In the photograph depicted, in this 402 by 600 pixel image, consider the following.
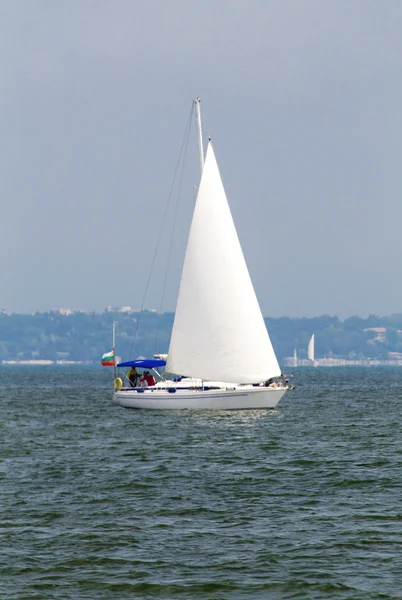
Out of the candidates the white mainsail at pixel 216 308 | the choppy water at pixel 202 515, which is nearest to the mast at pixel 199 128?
the white mainsail at pixel 216 308

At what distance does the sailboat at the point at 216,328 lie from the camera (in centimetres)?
5491

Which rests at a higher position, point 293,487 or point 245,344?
point 245,344

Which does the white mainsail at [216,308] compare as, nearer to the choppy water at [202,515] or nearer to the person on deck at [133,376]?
the person on deck at [133,376]

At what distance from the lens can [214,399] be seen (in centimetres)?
5484

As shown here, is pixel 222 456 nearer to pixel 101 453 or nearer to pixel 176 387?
pixel 101 453

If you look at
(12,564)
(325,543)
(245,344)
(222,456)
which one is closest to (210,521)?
(325,543)

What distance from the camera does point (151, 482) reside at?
30.9 meters

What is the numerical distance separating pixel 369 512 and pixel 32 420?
36.1m

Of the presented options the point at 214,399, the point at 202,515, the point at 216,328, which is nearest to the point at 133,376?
the point at 216,328

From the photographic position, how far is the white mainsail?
5500cm

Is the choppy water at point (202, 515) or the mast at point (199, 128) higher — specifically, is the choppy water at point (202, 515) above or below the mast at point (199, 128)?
A: below

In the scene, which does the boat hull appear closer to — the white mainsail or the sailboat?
the sailboat

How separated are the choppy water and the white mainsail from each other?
809 cm

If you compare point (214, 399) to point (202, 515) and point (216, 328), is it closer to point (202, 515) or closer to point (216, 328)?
point (216, 328)
